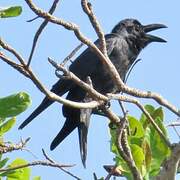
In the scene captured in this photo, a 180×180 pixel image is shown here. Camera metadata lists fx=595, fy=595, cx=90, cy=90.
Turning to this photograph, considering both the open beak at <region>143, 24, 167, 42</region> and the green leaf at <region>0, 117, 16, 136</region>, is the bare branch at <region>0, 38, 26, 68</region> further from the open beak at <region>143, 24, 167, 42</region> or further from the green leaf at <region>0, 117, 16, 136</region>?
the open beak at <region>143, 24, 167, 42</region>

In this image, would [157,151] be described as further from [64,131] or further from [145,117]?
[64,131]

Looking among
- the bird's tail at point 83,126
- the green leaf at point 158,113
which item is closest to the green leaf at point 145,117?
the green leaf at point 158,113

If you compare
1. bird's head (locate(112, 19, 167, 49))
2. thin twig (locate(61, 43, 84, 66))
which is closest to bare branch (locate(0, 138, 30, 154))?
thin twig (locate(61, 43, 84, 66))

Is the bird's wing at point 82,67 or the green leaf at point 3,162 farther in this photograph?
the bird's wing at point 82,67

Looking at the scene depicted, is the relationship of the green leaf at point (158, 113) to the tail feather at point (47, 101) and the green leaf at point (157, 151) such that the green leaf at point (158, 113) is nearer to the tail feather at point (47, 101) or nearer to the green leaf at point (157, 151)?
the green leaf at point (157, 151)

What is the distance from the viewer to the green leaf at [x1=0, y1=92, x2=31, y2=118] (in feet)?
8.75

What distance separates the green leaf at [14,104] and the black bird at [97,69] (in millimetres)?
1886

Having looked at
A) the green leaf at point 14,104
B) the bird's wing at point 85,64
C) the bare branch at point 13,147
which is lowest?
the bird's wing at point 85,64

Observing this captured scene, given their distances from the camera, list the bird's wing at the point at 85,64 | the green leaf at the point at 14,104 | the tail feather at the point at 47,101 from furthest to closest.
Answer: the bird's wing at the point at 85,64 → the tail feather at the point at 47,101 → the green leaf at the point at 14,104

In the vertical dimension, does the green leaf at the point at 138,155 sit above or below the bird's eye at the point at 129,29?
above

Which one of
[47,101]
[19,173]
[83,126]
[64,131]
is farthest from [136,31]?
[19,173]

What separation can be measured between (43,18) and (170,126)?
0.83 meters

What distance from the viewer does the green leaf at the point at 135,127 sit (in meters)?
3.07

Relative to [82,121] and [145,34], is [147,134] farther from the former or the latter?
[145,34]
